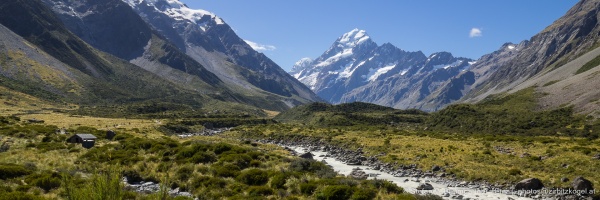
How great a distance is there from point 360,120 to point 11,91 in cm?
14835

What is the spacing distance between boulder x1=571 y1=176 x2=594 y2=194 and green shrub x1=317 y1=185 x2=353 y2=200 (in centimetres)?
1889

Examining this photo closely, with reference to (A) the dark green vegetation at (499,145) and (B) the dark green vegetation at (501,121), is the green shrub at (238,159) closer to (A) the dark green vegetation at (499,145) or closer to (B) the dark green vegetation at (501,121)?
(A) the dark green vegetation at (499,145)

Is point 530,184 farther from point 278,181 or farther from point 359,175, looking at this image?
point 278,181

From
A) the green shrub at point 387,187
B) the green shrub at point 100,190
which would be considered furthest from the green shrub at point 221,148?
the green shrub at point 100,190

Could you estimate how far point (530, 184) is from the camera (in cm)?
3164

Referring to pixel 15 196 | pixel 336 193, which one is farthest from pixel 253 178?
pixel 15 196

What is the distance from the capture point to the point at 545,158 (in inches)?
1671

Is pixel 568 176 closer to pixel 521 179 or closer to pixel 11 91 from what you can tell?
pixel 521 179

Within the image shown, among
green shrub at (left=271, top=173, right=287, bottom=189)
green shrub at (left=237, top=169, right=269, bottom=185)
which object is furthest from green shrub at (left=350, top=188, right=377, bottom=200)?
green shrub at (left=237, top=169, right=269, bottom=185)

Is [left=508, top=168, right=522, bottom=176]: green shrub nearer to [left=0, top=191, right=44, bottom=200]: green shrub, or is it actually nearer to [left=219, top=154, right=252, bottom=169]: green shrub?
[left=219, top=154, right=252, bottom=169]: green shrub

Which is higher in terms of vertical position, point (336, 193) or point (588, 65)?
point (588, 65)

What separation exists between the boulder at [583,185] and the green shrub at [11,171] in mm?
40664

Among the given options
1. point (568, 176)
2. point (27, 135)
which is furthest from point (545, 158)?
point (27, 135)

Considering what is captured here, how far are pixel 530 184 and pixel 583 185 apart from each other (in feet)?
11.6
